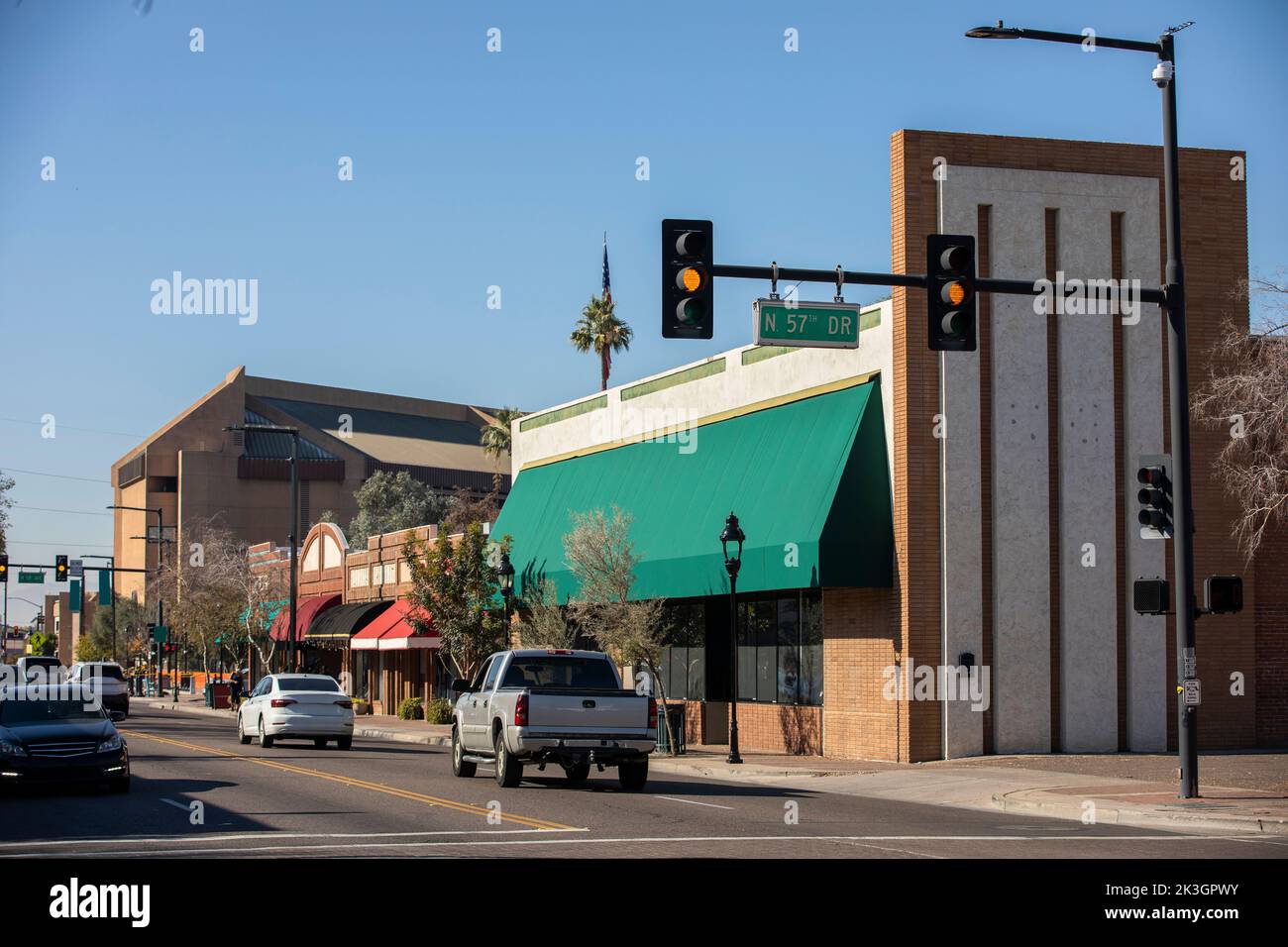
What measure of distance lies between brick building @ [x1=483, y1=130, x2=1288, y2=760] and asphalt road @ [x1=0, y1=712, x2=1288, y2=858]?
5410 millimetres

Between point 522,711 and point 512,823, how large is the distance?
464cm

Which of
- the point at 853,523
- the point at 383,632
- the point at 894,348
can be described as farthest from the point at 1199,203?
the point at 383,632

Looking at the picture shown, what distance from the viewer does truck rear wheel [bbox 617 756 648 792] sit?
71.9 ft

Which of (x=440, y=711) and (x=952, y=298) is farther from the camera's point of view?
(x=440, y=711)

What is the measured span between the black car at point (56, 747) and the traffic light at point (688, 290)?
32.9 feet

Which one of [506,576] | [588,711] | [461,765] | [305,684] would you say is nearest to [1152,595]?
[588,711]

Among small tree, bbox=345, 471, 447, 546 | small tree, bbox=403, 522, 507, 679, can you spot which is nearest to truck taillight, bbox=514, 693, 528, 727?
small tree, bbox=403, 522, 507, 679

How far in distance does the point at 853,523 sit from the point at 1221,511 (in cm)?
791

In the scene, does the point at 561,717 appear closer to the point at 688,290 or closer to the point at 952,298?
the point at 688,290

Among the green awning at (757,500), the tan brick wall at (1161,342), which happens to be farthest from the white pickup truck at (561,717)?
the tan brick wall at (1161,342)

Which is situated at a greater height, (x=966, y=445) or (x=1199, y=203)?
(x=1199, y=203)

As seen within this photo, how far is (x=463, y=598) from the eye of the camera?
42.5 metres
